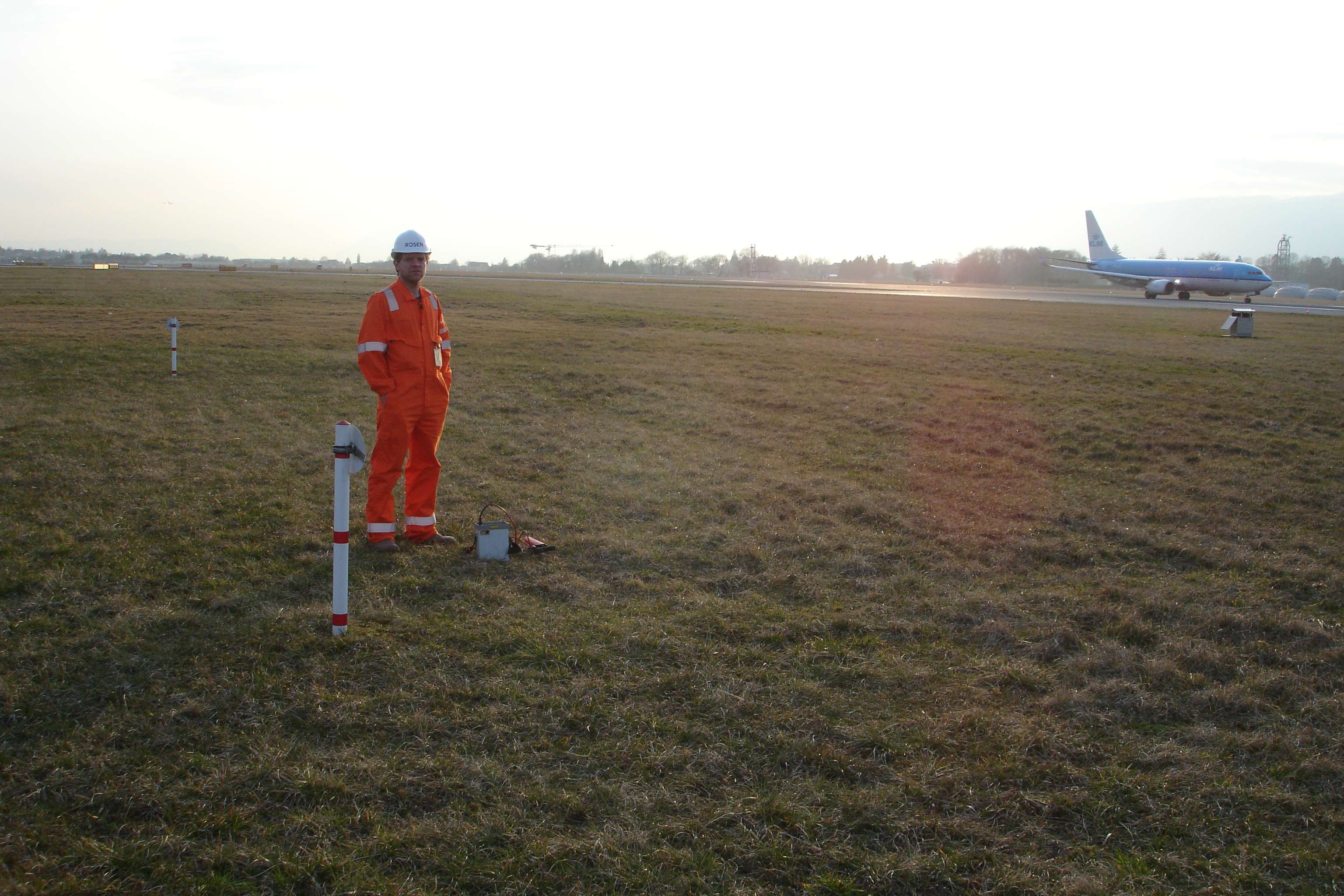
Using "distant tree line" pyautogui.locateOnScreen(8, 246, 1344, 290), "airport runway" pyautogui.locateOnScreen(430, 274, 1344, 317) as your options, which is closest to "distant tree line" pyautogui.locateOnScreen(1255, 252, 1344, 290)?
"distant tree line" pyautogui.locateOnScreen(8, 246, 1344, 290)

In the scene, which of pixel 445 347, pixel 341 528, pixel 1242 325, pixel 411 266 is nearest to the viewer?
pixel 341 528

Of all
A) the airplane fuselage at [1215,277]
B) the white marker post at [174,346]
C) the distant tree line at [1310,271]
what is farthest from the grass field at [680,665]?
the distant tree line at [1310,271]

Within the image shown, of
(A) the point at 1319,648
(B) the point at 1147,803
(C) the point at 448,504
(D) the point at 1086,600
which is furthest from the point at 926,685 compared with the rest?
(C) the point at 448,504

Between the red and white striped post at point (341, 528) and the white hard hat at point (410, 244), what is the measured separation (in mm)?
2113

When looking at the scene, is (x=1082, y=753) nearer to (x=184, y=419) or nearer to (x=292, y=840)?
(x=292, y=840)

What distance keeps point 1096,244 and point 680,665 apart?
222 feet

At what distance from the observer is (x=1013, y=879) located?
2939 millimetres

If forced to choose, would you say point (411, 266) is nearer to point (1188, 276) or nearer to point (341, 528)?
point (341, 528)

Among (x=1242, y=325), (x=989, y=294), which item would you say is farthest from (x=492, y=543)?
(x=989, y=294)

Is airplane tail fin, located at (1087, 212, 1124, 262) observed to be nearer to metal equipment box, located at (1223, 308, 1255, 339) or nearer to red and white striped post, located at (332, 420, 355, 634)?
metal equipment box, located at (1223, 308, 1255, 339)

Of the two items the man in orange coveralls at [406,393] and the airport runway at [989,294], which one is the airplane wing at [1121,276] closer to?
the airport runway at [989,294]

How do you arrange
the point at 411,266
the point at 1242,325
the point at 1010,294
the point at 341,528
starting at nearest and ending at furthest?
1. the point at 341,528
2. the point at 411,266
3. the point at 1242,325
4. the point at 1010,294

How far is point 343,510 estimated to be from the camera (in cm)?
445

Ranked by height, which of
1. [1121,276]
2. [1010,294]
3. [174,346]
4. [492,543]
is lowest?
[492,543]
